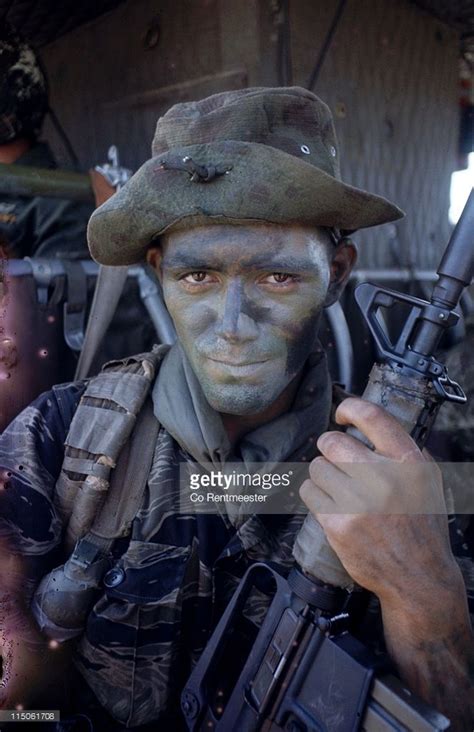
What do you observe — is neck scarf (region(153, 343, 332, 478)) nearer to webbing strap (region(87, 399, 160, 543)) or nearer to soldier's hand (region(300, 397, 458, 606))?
webbing strap (region(87, 399, 160, 543))

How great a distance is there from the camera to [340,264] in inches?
53.6

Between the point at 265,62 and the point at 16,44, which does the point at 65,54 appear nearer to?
the point at 16,44

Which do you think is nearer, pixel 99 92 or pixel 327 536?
pixel 327 536

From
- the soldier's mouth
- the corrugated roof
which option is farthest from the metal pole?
the soldier's mouth

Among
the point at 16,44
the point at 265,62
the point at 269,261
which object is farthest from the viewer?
the point at 16,44

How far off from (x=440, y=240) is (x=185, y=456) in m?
1.66

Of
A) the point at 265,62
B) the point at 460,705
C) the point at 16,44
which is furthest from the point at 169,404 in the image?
the point at 16,44

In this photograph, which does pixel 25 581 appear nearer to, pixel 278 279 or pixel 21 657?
pixel 21 657

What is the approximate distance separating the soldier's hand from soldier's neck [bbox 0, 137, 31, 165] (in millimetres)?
1663

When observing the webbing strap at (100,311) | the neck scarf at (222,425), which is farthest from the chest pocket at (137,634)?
the webbing strap at (100,311)

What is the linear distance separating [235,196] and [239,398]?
350 mm

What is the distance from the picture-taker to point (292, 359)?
122cm

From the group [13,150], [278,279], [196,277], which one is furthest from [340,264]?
[13,150]

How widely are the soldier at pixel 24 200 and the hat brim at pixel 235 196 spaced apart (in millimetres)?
926
